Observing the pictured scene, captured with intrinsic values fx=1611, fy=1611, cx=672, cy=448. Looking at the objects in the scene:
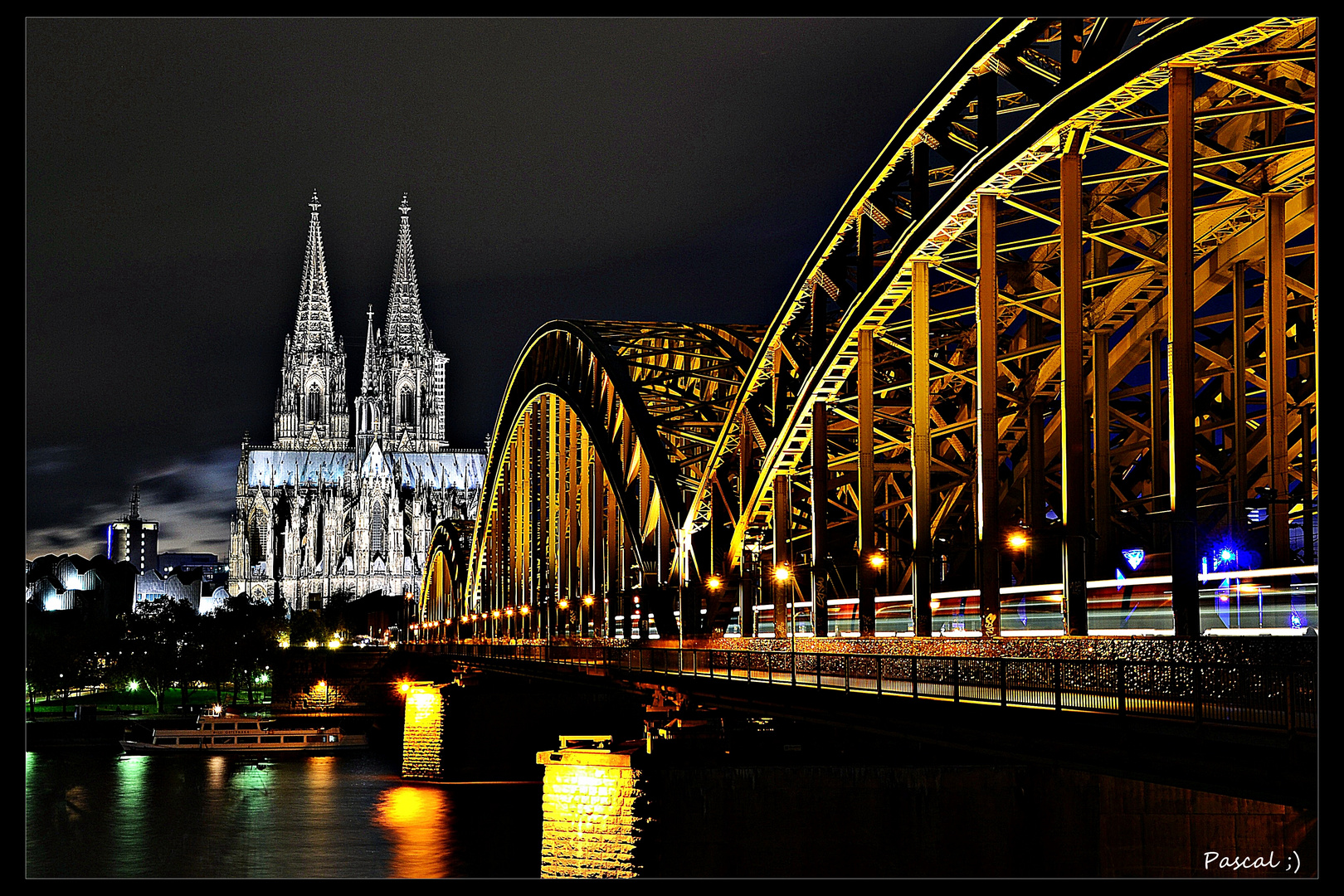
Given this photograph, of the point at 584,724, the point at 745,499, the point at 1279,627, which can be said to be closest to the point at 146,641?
the point at 584,724

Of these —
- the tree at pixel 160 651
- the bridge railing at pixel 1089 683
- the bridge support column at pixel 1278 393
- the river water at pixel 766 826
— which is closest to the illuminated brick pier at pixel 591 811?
the river water at pixel 766 826

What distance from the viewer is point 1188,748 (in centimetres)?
1555

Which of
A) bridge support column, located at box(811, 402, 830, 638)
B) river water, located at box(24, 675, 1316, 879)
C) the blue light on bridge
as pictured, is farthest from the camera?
bridge support column, located at box(811, 402, 830, 638)

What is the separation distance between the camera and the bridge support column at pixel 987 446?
88.5 feet

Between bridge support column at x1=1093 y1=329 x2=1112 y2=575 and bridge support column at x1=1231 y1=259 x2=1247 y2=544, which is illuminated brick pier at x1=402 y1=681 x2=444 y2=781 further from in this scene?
bridge support column at x1=1231 y1=259 x2=1247 y2=544

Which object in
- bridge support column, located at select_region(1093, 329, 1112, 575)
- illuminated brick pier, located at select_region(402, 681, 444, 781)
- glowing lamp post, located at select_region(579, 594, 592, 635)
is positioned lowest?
illuminated brick pier, located at select_region(402, 681, 444, 781)

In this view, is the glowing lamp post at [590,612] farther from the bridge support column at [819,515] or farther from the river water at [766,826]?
the bridge support column at [819,515]

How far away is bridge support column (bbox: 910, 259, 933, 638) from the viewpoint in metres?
29.5

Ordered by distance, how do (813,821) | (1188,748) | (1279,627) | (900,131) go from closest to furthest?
1. (1188,748)
2. (1279,627)
3. (813,821)
4. (900,131)

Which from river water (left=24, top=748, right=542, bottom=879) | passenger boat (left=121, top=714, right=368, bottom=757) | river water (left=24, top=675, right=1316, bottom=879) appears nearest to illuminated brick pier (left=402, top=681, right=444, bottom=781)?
river water (left=24, top=748, right=542, bottom=879)

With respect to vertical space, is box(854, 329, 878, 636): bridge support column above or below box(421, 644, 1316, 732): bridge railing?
above

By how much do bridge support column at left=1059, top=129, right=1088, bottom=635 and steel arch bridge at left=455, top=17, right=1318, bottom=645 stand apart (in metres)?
0.05
